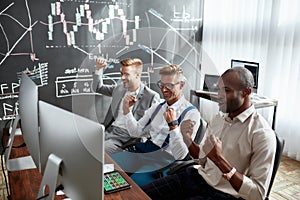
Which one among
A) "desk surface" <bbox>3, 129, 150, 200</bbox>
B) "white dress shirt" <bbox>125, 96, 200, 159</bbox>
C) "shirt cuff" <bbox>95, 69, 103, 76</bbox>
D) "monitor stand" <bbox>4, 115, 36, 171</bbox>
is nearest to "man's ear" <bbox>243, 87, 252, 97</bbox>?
"white dress shirt" <bbox>125, 96, 200, 159</bbox>

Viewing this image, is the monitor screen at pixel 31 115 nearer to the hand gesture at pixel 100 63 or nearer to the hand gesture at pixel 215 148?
the hand gesture at pixel 215 148

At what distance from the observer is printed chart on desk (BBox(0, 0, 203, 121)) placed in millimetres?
2967

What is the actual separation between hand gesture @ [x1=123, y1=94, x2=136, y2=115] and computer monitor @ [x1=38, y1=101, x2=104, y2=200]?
31.3 inches

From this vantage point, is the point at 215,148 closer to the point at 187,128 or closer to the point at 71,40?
the point at 187,128

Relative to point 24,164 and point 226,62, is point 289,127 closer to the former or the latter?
point 226,62

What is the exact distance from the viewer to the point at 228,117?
1.51 metres

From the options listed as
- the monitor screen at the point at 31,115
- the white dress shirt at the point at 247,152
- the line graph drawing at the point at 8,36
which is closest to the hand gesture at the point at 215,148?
the white dress shirt at the point at 247,152

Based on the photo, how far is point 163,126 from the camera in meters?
1.78

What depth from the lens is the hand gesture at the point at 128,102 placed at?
1881mm

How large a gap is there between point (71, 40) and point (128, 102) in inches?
67.3

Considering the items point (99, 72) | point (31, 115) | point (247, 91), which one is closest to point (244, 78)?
point (247, 91)

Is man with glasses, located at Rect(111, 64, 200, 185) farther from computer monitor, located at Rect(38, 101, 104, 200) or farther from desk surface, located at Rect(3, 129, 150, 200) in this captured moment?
computer monitor, located at Rect(38, 101, 104, 200)

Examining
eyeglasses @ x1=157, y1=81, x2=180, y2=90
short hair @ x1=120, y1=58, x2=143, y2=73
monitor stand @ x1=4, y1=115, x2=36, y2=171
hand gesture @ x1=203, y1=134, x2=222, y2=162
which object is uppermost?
short hair @ x1=120, y1=58, x2=143, y2=73

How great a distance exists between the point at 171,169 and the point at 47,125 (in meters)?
0.86
